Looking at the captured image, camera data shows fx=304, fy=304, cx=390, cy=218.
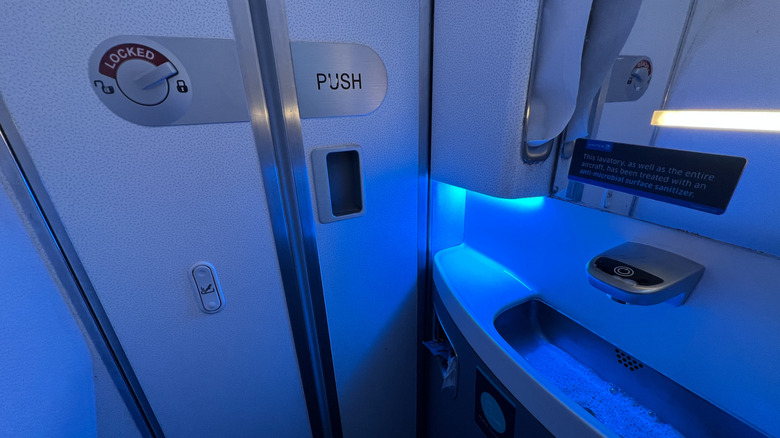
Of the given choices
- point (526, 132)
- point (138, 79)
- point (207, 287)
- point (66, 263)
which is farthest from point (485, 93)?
point (66, 263)

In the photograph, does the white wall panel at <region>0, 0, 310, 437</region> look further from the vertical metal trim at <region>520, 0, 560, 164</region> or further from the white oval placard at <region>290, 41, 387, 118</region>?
the vertical metal trim at <region>520, 0, 560, 164</region>

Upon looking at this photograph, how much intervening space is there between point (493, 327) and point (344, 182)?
0.61 metres

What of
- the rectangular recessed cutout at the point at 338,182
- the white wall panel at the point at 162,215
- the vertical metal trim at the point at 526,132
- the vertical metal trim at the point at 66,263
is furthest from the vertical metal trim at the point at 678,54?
the vertical metal trim at the point at 66,263

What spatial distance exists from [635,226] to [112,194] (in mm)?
1262

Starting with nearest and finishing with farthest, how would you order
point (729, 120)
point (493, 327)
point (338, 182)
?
1. point (729, 120)
2. point (493, 327)
3. point (338, 182)

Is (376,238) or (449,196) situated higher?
(449,196)

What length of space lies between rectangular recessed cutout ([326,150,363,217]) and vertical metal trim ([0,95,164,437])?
64 centimetres

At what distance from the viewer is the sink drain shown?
2.61 ft

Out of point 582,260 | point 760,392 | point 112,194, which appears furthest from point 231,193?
point 760,392

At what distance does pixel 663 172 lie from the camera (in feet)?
2.01

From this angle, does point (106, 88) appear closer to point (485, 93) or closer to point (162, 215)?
point (162, 215)

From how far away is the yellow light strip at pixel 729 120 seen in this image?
0.53m

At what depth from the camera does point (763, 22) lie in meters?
0.73

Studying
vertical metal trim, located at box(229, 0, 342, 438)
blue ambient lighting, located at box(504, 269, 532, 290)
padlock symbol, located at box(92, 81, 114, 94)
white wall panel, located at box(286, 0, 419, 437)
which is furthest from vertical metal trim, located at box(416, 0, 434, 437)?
padlock symbol, located at box(92, 81, 114, 94)
